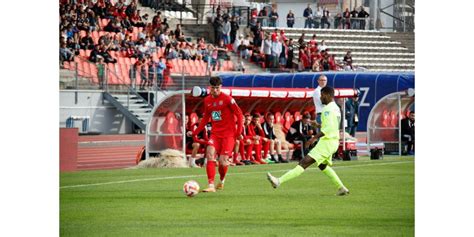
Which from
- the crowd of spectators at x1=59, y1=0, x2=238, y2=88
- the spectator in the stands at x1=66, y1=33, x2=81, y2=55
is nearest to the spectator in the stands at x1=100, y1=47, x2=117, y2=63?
the crowd of spectators at x1=59, y1=0, x2=238, y2=88

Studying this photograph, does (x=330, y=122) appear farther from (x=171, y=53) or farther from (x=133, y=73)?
(x=171, y=53)

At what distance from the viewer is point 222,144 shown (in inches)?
542

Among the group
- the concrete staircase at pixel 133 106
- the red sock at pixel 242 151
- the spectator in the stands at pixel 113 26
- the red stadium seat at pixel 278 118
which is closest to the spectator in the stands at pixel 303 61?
the spectator in the stands at pixel 113 26

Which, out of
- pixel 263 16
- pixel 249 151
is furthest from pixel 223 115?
pixel 263 16

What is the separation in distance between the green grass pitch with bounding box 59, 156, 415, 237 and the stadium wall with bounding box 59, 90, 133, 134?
29.0ft

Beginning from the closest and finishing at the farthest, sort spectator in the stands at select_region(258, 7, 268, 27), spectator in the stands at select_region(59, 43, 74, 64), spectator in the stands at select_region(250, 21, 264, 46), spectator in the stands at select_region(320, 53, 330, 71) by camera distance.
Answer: spectator in the stands at select_region(59, 43, 74, 64) → spectator in the stands at select_region(320, 53, 330, 71) → spectator in the stands at select_region(250, 21, 264, 46) → spectator in the stands at select_region(258, 7, 268, 27)

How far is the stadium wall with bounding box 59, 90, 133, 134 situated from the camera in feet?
85.6

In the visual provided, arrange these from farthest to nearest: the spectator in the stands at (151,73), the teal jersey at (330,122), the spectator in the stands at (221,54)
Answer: the spectator in the stands at (221,54) → the spectator in the stands at (151,73) → the teal jersey at (330,122)

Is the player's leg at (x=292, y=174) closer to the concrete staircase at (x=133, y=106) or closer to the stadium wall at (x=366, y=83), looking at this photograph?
the concrete staircase at (x=133, y=106)

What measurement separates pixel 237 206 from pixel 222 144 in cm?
192

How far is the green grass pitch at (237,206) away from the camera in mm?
9938

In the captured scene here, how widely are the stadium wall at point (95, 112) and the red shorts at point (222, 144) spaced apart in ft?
39.9

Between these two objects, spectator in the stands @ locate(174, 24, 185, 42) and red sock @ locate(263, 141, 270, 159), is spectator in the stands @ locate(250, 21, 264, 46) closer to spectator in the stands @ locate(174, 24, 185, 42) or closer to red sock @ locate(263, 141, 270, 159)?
spectator in the stands @ locate(174, 24, 185, 42)
